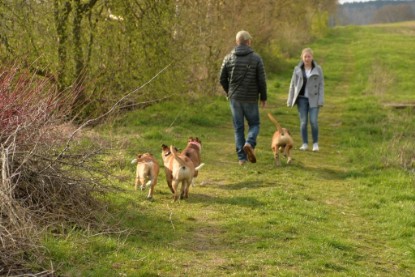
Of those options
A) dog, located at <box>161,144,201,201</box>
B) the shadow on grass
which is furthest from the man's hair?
the shadow on grass

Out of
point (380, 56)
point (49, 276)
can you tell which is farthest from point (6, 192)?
point (380, 56)

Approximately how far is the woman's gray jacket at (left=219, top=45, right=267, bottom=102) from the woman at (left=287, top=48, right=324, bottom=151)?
1.60 metres

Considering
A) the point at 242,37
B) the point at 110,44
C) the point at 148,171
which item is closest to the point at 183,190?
the point at 148,171

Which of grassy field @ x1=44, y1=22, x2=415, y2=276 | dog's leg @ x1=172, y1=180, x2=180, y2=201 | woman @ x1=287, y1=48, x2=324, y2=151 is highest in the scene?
woman @ x1=287, y1=48, x2=324, y2=151

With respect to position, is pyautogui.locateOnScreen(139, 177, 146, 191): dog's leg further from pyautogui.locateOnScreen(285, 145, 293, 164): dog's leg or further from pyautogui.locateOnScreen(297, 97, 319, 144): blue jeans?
pyautogui.locateOnScreen(297, 97, 319, 144): blue jeans

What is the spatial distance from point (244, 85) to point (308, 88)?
1934 mm

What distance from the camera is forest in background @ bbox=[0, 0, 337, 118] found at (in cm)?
1403

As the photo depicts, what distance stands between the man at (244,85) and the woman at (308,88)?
1509mm

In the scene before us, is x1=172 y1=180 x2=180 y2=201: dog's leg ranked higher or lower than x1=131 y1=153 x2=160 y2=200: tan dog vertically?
lower

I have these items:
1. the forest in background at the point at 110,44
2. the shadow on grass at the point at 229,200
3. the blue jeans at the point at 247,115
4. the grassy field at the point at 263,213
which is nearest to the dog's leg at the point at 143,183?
the grassy field at the point at 263,213

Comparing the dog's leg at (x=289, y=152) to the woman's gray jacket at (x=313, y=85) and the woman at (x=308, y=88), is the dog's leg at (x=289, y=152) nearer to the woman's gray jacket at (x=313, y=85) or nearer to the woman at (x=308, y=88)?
the woman at (x=308, y=88)

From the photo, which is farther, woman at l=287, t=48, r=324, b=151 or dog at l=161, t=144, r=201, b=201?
woman at l=287, t=48, r=324, b=151

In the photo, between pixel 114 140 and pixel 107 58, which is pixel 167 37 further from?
pixel 114 140

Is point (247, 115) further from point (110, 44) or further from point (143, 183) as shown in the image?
point (110, 44)
